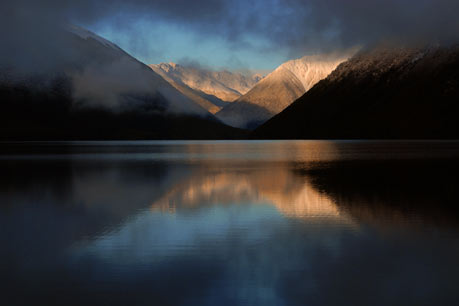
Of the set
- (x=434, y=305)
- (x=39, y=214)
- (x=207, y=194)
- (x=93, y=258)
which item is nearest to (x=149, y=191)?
(x=207, y=194)

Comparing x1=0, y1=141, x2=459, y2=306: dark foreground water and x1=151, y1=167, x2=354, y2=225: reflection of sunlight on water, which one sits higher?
x1=151, y1=167, x2=354, y2=225: reflection of sunlight on water

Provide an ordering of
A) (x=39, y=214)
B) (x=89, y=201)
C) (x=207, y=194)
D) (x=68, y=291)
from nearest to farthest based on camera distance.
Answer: (x=68, y=291) < (x=39, y=214) < (x=89, y=201) < (x=207, y=194)

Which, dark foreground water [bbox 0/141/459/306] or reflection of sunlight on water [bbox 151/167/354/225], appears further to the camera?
reflection of sunlight on water [bbox 151/167/354/225]

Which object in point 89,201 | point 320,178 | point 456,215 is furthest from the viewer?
point 320,178

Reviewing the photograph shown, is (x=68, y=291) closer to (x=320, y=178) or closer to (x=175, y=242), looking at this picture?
(x=175, y=242)

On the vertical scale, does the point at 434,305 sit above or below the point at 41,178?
below

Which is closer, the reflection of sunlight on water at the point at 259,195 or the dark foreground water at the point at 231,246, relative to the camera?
the dark foreground water at the point at 231,246

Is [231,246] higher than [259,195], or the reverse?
[259,195]

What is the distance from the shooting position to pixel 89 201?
36.5 meters

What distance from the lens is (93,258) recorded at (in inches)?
753

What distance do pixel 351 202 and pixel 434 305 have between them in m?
20.3

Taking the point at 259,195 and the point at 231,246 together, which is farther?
the point at 259,195

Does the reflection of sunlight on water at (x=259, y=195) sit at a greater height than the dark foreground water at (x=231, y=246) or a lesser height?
greater

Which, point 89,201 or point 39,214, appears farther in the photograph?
point 89,201
